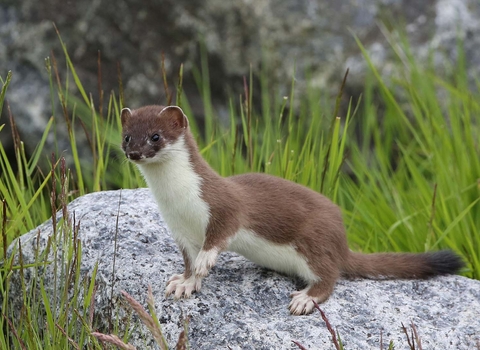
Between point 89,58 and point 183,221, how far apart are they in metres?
2.99

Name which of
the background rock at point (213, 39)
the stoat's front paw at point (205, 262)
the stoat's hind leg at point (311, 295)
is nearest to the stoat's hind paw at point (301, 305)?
the stoat's hind leg at point (311, 295)

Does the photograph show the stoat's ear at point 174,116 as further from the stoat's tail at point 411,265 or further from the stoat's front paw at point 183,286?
the stoat's tail at point 411,265

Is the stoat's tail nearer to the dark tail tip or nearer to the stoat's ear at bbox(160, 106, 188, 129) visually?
the dark tail tip

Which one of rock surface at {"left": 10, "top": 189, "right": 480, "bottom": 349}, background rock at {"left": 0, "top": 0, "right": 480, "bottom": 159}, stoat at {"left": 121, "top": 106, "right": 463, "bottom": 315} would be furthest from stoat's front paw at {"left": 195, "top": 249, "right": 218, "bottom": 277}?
background rock at {"left": 0, "top": 0, "right": 480, "bottom": 159}

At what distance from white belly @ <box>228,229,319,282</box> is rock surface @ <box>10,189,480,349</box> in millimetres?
73

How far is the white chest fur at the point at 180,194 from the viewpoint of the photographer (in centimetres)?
294

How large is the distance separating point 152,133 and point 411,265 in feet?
3.90

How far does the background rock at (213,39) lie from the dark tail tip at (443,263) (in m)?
2.56

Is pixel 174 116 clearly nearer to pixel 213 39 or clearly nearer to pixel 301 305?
pixel 301 305

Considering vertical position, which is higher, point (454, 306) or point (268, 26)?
point (268, 26)

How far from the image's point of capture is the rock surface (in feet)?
9.07

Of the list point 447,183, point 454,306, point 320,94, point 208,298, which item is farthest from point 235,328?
point 320,94

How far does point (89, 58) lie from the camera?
18.5 ft

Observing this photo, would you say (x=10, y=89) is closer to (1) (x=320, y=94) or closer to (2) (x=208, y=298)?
(1) (x=320, y=94)
